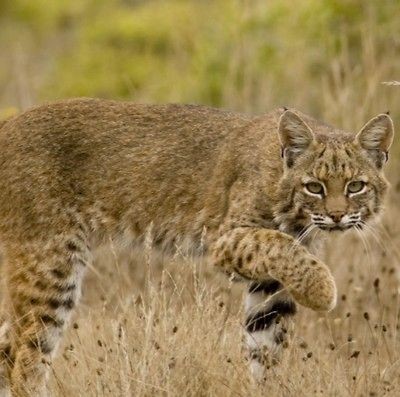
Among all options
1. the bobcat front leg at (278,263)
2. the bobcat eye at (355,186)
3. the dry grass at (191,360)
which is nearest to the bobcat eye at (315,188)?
the bobcat eye at (355,186)

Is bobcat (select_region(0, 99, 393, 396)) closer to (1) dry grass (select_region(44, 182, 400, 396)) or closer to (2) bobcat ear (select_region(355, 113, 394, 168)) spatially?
(2) bobcat ear (select_region(355, 113, 394, 168))

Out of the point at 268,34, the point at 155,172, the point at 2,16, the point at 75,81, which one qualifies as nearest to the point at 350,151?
the point at 155,172

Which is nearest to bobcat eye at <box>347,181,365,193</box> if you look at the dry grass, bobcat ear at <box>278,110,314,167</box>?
bobcat ear at <box>278,110,314,167</box>

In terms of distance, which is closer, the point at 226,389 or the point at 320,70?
the point at 226,389

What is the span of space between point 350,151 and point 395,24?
4.66 meters

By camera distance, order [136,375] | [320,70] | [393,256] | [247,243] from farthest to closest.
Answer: [320,70], [393,256], [247,243], [136,375]

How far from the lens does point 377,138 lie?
A: 26.1 feet

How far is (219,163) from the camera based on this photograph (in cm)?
847

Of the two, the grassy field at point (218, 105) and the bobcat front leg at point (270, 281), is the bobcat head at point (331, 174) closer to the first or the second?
the bobcat front leg at point (270, 281)

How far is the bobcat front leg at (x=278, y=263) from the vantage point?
738cm

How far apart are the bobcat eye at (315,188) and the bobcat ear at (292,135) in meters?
0.24

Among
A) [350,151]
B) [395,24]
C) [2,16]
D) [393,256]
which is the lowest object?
[2,16]

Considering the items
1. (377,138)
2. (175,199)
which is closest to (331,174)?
(377,138)

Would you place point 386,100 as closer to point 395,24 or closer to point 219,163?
point 395,24
